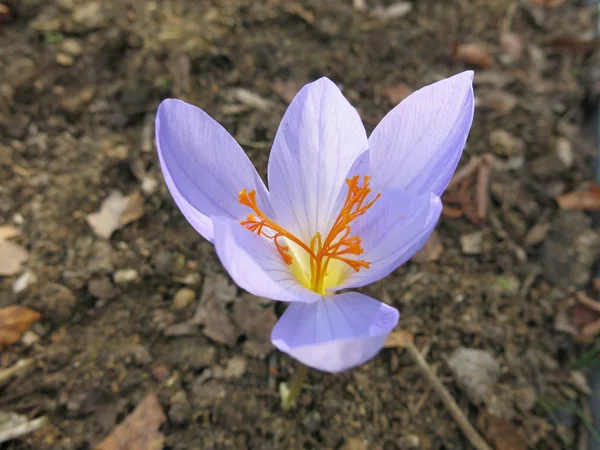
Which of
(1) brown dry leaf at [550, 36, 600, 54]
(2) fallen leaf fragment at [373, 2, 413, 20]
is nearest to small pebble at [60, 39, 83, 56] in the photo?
(2) fallen leaf fragment at [373, 2, 413, 20]

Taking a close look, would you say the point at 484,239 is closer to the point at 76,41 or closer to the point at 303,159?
the point at 303,159

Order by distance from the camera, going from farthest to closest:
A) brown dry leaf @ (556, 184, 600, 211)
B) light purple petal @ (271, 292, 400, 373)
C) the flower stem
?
1. brown dry leaf @ (556, 184, 600, 211)
2. the flower stem
3. light purple petal @ (271, 292, 400, 373)

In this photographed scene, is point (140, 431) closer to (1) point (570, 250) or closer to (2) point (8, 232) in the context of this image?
(2) point (8, 232)

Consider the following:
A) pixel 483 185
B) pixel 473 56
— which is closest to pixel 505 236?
pixel 483 185

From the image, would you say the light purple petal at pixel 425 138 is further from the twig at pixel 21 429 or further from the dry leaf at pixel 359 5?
the dry leaf at pixel 359 5

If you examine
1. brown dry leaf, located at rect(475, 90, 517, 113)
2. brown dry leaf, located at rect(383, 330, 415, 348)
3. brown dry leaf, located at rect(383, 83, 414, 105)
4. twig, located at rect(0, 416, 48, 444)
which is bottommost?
twig, located at rect(0, 416, 48, 444)

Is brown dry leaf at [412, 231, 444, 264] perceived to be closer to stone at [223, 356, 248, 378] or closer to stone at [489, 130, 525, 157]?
stone at [489, 130, 525, 157]

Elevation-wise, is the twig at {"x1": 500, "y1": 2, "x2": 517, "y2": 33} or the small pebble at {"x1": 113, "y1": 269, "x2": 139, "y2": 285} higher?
the twig at {"x1": 500, "y1": 2, "x2": 517, "y2": 33}

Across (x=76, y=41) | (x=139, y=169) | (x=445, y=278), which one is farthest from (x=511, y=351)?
(x=76, y=41)
